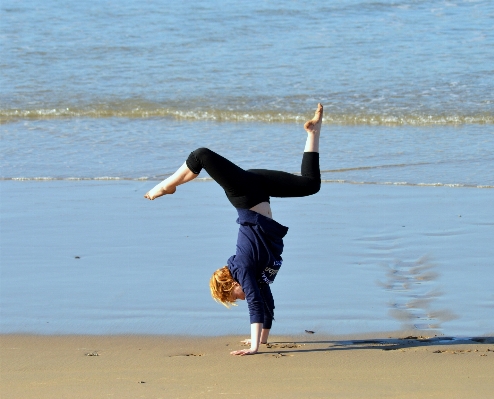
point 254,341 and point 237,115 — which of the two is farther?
point 237,115

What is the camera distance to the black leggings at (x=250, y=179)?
166 inches

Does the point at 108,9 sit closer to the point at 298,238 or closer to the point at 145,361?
the point at 298,238

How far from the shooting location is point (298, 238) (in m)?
6.45

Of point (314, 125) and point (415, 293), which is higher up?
point (314, 125)

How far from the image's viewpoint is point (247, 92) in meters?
14.5

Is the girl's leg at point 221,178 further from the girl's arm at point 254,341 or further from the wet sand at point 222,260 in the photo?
the wet sand at point 222,260

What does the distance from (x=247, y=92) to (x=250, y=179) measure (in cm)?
1035

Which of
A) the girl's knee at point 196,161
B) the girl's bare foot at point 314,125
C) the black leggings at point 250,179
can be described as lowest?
the black leggings at point 250,179

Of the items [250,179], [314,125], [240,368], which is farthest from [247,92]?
[240,368]

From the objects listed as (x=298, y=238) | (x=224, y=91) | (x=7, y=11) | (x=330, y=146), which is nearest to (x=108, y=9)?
(x=7, y=11)

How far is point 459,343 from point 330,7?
17704 millimetres

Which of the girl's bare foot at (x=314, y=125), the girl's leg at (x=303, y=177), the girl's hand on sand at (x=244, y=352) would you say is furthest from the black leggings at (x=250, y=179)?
the girl's hand on sand at (x=244, y=352)

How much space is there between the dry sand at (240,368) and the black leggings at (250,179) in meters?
0.80

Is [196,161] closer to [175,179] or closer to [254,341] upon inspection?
[175,179]
